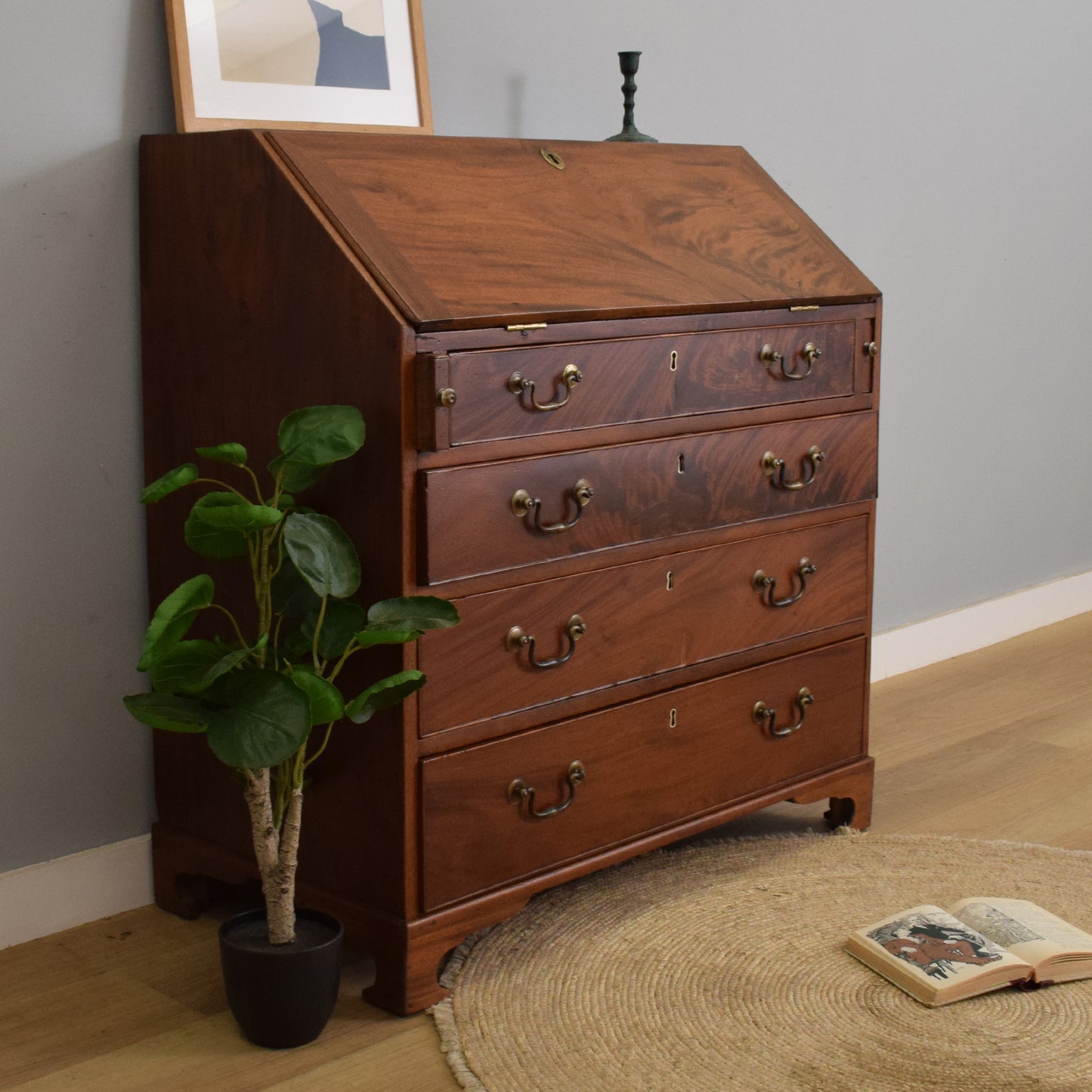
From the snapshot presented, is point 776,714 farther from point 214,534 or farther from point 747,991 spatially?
point 214,534

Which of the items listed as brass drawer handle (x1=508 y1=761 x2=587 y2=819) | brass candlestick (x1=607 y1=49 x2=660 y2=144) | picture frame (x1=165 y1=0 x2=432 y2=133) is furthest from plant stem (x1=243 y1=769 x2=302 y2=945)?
brass candlestick (x1=607 y1=49 x2=660 y2=144)

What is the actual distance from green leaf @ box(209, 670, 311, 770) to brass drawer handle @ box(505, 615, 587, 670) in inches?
15.1

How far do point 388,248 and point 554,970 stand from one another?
39.6 inches

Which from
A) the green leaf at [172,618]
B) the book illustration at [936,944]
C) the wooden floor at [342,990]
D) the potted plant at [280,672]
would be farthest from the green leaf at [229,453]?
the book illustration at [936,944]

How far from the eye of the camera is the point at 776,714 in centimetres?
244

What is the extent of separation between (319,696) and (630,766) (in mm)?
631

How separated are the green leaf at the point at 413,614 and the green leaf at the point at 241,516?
0.17 m

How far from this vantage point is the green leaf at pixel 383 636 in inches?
68.9

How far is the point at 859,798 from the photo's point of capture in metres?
2.61

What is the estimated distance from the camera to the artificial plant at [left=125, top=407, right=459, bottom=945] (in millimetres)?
1696

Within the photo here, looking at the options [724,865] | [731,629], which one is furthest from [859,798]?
[731,629]

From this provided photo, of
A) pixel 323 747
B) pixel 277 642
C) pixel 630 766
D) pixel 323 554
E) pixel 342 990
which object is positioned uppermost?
pixel 323 554

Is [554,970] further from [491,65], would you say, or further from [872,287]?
[491,65]

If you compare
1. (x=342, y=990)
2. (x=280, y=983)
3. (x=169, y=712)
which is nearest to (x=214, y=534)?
(x=169, y=712)
